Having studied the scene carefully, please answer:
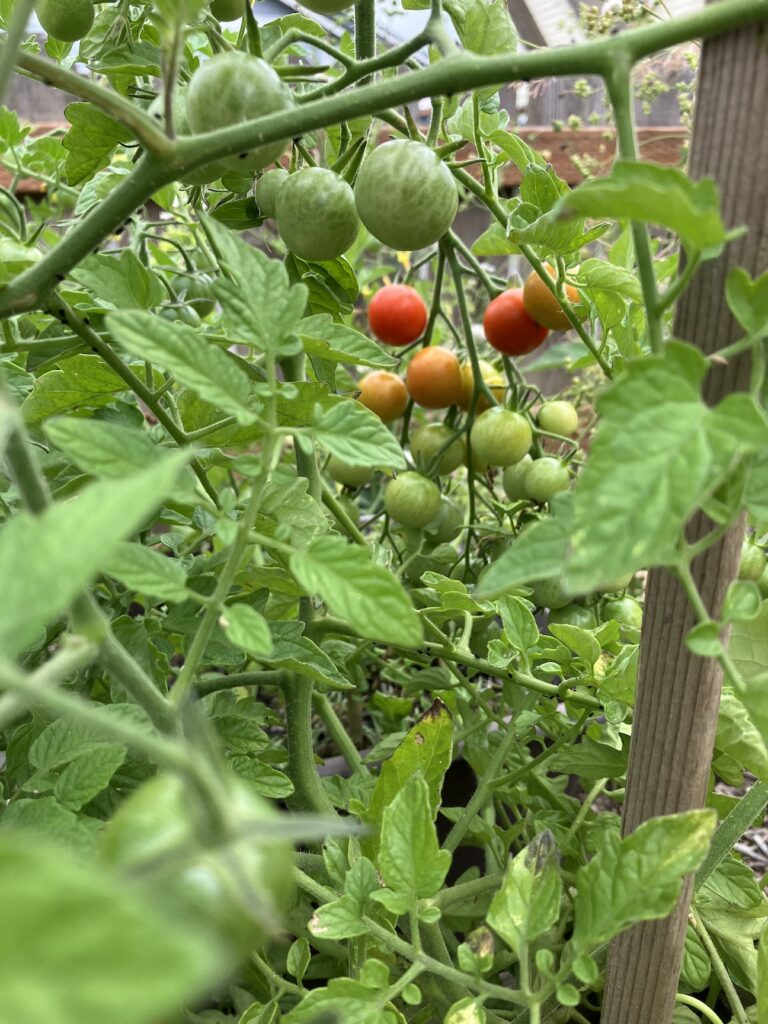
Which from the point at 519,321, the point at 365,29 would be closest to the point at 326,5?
the point at 365,29

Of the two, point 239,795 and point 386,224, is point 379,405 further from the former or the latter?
point 239,795

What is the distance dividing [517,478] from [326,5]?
1.31 ft

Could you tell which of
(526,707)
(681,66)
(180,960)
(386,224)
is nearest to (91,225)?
(386,224)

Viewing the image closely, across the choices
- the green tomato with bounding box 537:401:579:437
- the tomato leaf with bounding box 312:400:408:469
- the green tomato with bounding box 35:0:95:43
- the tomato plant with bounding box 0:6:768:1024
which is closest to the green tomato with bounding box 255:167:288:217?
the tomato plant with bounding box 0:6:768:1024

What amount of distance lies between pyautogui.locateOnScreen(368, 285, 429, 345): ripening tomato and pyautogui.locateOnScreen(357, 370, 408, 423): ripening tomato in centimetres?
5

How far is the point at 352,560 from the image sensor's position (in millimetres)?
272

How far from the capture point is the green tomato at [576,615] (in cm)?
63

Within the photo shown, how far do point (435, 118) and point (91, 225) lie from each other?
0.77ft

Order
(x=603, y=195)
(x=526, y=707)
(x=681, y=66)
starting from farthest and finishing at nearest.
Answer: (x=681, y=66)
(x=526, y=707)
(x=603, y=195)

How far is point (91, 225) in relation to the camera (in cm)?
31

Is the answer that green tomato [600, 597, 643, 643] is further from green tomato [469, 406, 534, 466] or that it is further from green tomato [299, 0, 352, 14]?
green tomato [299, 0, 352, 14]

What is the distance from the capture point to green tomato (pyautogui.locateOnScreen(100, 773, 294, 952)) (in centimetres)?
15

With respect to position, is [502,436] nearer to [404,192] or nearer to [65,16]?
[404,192]

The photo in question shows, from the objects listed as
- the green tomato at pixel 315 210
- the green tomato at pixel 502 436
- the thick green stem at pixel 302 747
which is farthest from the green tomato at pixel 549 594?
the green tomato at pixel 315 210
